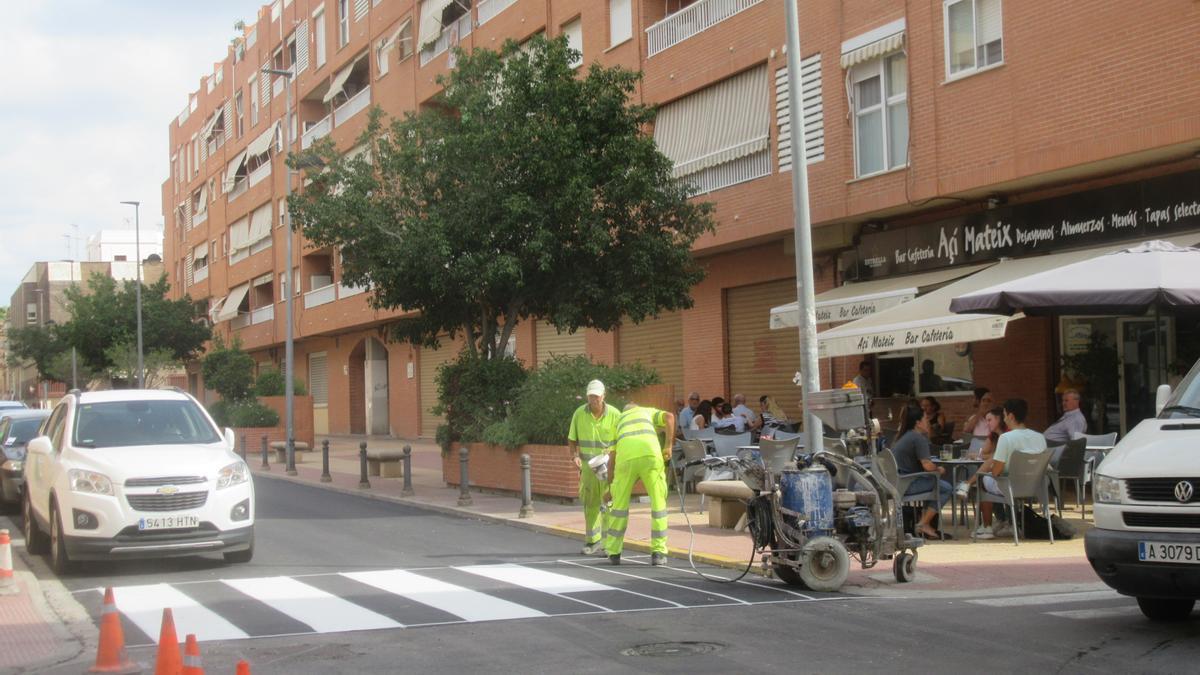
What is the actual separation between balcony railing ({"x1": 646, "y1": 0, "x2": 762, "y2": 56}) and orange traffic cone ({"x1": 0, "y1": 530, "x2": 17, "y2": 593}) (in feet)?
53.1

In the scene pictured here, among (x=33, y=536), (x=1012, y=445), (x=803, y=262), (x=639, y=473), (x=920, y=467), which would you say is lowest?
(x=33, y=536)

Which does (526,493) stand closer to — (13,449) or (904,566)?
(904,566)

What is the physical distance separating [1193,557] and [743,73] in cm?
1728

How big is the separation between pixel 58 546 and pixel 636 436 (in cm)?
547

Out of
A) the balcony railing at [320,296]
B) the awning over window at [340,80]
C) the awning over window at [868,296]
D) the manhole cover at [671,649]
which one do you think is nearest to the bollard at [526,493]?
the awning over window at [868,296]

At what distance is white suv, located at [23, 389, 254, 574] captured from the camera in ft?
37.4

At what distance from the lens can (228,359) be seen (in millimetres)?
38562

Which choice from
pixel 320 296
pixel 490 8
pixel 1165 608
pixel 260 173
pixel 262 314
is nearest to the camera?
pixel 1165 608

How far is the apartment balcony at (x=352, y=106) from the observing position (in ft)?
138

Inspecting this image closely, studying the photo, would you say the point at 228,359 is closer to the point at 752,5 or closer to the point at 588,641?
the point at 752,5

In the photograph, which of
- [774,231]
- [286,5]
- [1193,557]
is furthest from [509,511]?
[286,5]

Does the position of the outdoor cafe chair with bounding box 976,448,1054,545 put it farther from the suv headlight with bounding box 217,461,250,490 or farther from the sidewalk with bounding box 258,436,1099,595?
the suv headlight with bounding box 217,461,250,490

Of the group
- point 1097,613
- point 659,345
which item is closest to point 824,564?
point 1097,613

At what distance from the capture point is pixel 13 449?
60.1 feet
